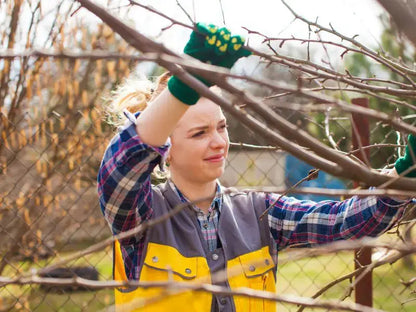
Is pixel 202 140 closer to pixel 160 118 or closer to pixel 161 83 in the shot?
pixel 161 83

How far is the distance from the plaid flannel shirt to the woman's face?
0.43 feet

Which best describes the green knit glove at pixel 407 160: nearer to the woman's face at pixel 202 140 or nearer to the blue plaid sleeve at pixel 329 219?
the blue plaid sleeve at pixel 329 219

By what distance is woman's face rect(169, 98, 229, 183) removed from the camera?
1.67 metres

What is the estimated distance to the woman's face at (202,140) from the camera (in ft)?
5.48

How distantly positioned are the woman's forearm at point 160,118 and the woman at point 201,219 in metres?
0.03

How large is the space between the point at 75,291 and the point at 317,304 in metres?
4.43

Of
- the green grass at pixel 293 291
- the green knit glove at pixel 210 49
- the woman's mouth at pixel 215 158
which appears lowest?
the green grass at pixel 293 291

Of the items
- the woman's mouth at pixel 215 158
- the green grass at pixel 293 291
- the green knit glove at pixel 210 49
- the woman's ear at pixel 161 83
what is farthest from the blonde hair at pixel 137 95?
the green grass at pixel 293 291

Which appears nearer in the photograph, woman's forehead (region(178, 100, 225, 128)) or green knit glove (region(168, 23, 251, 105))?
green knit glove (region(168, 23, 251, 105))

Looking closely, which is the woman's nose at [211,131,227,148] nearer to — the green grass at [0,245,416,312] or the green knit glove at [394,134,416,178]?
the green knit glove at [394,134,416,178]

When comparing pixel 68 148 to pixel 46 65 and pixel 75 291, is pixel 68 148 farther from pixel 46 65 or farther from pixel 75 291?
pixel 75 291

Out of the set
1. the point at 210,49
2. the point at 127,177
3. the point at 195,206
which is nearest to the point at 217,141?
the point at 195,206

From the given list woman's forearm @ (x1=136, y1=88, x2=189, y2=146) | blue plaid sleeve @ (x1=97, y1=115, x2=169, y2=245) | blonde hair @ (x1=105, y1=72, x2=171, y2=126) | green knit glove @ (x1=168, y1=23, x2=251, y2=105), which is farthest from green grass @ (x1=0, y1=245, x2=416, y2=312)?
green knit glove @ (x1=168, y1=23, x2=251, y2=105)

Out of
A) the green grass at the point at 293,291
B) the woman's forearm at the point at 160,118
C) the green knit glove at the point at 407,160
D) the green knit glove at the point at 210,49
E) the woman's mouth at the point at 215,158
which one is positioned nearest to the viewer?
the green knit glove at the point at 210,49
